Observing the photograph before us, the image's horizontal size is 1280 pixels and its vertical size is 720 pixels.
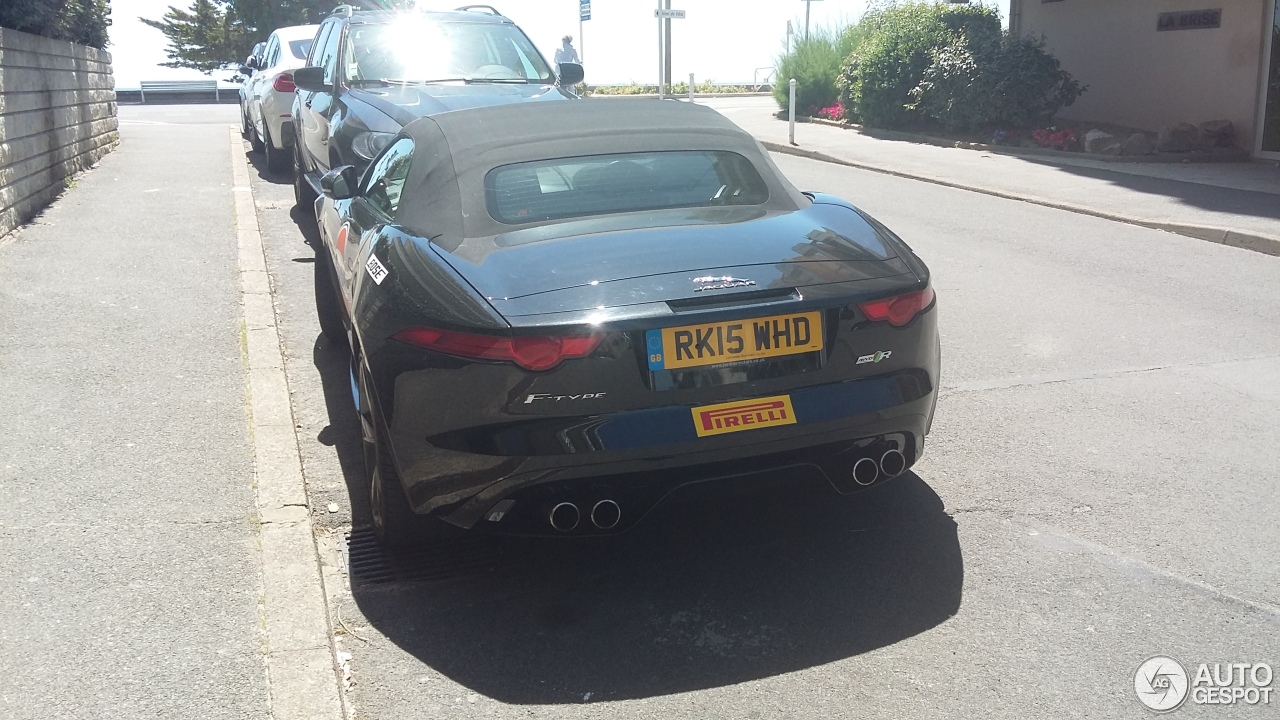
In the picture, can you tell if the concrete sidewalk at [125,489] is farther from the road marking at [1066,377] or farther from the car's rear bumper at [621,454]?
the road marking at [1066,377]

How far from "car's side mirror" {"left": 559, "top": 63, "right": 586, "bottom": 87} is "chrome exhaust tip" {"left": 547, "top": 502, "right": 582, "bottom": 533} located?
714cm

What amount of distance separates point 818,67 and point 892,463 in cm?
2314

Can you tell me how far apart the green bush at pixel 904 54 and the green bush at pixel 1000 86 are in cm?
95

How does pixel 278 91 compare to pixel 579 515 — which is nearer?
pixel 579 515

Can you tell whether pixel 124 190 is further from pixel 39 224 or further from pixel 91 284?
pixel 91 284

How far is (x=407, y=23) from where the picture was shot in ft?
34.2

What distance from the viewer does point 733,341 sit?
11.7ft

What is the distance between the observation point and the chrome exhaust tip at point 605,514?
142 inches

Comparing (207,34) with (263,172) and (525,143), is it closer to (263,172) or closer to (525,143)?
(263,172)

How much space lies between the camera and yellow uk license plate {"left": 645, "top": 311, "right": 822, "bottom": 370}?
3.52 metres

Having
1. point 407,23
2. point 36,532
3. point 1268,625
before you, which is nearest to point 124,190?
point 407,23

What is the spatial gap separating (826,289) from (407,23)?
25.0ft

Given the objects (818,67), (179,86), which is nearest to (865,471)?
(818,67)

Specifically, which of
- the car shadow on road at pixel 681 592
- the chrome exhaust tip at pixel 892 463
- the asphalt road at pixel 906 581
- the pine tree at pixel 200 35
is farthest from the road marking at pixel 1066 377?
the pine tree at pixel 200 35
